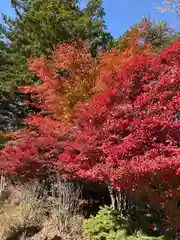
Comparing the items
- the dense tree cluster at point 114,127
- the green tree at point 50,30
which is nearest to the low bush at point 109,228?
the dense tree cluster at point 114,127

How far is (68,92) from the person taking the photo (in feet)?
30.0

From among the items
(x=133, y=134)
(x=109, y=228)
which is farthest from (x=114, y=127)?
(x=109, y=228)

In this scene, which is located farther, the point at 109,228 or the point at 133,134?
the point at 109,228

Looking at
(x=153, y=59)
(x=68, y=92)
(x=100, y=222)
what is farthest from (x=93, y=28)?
(x=100, y=222)

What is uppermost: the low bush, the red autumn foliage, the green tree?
the green tree

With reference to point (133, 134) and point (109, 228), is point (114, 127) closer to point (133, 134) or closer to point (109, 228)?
point (133, 134)

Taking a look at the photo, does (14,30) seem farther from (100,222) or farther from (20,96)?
(100,222)

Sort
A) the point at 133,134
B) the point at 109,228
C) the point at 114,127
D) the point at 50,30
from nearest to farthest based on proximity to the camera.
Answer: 1. the point at 133,134
2. the point at 109,228
3. the point at 114,127
4. the point at 50,30

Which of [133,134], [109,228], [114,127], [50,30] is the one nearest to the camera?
[133,134]

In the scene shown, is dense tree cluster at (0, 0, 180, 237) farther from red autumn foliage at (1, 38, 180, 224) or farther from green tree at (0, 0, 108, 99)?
green tree at (0, 0, 108, 99)

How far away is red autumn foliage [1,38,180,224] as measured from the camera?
5199 millimetres

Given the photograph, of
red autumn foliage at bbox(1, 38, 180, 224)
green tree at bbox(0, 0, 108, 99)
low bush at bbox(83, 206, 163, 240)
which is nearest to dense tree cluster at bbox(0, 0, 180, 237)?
red autumn foliage at bbox(1, 38, 180, 224)

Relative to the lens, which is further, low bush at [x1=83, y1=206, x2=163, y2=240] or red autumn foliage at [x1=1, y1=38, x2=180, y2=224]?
low bush at [x1=83, y1=206, x2=163, y2=240]

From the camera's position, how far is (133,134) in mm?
5711
